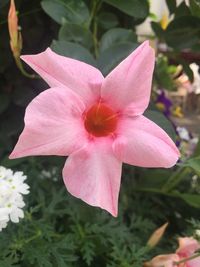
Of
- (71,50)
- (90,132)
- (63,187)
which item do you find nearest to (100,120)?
(90,132)

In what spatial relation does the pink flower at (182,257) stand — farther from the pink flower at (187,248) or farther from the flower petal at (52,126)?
the flower petal at (52,126)

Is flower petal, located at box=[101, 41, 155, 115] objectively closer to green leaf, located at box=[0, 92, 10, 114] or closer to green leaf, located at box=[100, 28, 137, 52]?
green leaf, located at box=[100, 28, 137, 52]

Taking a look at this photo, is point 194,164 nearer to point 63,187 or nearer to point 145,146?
point 145,146

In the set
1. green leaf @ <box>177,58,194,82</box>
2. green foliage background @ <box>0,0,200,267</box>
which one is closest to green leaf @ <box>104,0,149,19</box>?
green foliage background @ <box>0,0,200,267</box>

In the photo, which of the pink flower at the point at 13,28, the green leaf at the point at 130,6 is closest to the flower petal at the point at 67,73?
the pink flower at the point at 13,28

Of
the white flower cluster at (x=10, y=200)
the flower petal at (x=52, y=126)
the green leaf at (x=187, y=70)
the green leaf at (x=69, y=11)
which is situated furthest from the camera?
the green leaf at (x=187, y=70)

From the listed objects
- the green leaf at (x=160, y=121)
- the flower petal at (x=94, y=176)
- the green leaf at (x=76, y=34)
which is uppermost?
the flower petal at (x=94, y=176)
